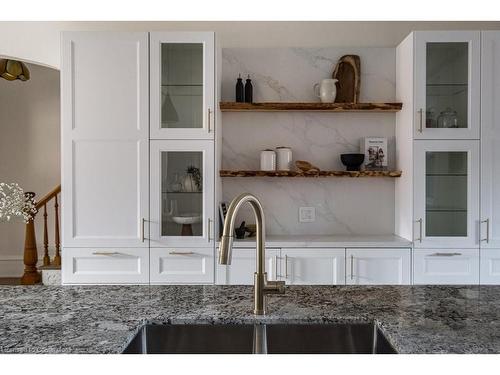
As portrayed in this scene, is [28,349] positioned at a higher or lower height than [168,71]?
lower

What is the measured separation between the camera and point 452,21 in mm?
3449

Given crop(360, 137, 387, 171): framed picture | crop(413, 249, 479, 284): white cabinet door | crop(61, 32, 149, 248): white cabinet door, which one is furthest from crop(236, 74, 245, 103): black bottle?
crop(413, 249, 479, 284): white cabinet door

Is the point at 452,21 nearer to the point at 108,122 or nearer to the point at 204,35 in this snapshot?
the point at 204,35

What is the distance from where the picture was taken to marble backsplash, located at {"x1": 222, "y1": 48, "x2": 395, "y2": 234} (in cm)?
339

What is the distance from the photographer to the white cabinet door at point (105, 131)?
292cm

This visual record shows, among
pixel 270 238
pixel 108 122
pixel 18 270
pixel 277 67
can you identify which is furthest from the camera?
pixel 18 270

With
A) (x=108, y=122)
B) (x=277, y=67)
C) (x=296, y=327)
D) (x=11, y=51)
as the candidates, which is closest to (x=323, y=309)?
(x=296, y=327)

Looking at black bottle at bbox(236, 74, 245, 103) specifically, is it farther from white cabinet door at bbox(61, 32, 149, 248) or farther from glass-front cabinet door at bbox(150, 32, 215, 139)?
white cabinet door at bbox(61, 32, 149, 248)

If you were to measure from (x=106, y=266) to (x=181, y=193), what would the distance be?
696 millimetres

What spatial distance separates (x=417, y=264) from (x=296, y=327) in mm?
1931

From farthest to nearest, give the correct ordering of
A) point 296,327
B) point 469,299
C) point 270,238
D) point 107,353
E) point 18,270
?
point 18,270 < point 270,238 < point 469,299 < point 296,327 < point 107,353

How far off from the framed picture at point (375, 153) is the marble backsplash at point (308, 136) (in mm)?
72

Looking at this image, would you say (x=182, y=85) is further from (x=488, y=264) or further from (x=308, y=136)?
(x=488, y=264)

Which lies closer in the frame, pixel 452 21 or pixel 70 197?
pixel 70 197
